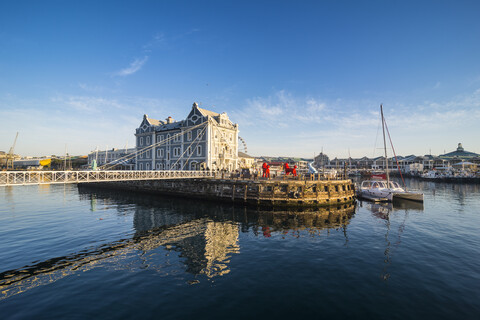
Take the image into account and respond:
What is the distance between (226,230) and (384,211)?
25.7 metres

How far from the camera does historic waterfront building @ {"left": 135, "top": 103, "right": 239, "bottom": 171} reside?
53.0 metres

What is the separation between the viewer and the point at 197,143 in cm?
5419

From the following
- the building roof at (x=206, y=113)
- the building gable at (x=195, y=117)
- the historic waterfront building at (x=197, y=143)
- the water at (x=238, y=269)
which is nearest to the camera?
the water at (x=238, y=269)

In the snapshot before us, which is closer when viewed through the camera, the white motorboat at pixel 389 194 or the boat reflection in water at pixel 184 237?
the boat reflection in water at pixel 184 237

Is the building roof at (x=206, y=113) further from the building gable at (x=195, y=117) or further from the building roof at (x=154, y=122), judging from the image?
the building roof at (x=154, y=122)

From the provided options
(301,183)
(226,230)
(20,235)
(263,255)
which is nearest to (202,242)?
(226,230)

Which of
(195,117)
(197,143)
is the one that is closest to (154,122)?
(195,117)

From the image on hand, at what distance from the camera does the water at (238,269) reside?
10.1 meters

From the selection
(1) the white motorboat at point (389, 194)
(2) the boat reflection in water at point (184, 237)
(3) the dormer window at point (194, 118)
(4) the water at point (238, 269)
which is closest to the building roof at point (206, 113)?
(3) the dormer window at point (194, 118)

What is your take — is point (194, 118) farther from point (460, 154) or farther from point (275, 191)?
point (460, 154)

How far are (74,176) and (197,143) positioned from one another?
30.1 metres

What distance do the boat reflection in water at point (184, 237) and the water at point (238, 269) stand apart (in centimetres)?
13

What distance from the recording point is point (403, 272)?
13469 millimetres

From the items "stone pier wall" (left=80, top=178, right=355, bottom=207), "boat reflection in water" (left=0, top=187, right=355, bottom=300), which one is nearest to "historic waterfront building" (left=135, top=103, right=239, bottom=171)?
"stone pier wall" (left=80, top=178, right=355, bottom=207)
